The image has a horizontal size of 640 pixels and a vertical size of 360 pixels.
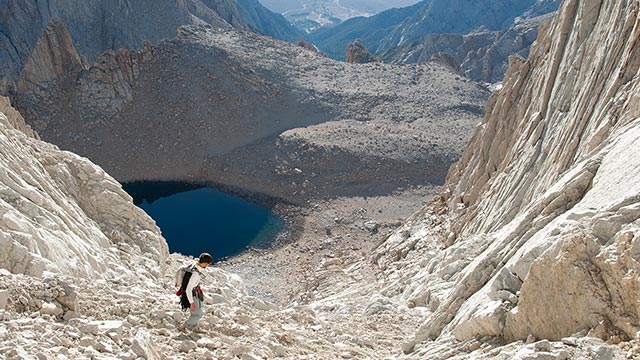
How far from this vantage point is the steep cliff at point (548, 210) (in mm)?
8844

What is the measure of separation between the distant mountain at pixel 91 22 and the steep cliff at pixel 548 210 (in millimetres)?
57500

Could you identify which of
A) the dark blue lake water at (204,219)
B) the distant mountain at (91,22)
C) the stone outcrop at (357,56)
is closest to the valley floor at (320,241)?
the dark blue lake water at (204,219)

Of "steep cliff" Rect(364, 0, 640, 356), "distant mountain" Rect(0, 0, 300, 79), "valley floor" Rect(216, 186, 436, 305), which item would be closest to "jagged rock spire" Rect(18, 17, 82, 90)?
"distant mountain" Rect(0, 0, 300, 79)

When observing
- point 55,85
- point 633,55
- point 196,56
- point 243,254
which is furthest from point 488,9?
point 633,55

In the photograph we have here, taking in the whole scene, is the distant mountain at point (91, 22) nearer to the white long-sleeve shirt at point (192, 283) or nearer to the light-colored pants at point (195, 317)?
the white long-sleeve shirt at point (192, 283)

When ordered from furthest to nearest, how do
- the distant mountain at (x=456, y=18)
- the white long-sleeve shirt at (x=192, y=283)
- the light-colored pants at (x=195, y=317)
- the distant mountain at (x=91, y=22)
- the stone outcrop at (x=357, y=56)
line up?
the distant mountain at (x=456, y=18), the stone outcrop at (x=357, y=56), the distant mountain at (x=91, y=22), the white long-sleeve shirt at (x=192, y=283), the light-colored pants at (x=195, y=317)

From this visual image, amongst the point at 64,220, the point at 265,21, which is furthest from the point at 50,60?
the point at 265,21

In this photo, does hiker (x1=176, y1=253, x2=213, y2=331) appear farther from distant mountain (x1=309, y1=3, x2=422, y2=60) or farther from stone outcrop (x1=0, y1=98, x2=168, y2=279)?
distant mountain (x1=309, y1=3, x2=422, y2=60)

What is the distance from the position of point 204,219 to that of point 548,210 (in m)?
34.0

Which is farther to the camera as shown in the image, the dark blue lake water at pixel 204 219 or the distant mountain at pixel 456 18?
the distant mountain at pixel 456 18

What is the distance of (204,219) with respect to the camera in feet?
143

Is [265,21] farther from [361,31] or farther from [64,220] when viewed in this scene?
[64,220]

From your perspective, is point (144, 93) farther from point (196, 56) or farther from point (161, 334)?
point (161, 334)

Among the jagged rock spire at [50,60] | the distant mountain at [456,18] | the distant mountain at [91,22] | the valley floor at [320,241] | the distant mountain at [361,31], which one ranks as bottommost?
the valley floor at [320,241]
